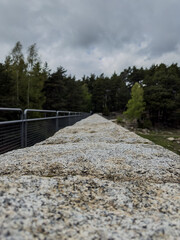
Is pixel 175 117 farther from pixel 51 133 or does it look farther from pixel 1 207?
pixel 1 207

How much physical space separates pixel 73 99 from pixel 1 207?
107 feet

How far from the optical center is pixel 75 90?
114 ft

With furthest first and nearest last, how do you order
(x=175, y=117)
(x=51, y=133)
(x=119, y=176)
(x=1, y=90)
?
(x=175, y=117) → (x=1, y=90) → (x=51, y=133) → (x=119, y=176)

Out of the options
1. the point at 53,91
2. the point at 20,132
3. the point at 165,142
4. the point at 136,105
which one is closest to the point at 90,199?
the point at 20,132

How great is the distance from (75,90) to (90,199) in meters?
34.2

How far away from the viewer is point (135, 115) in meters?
31.8

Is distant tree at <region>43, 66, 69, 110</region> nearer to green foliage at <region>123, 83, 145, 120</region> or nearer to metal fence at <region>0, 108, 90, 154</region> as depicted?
green foliage at <region>123, 83, 145, 120</region>

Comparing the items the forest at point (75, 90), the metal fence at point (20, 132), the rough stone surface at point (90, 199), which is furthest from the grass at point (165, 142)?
the forest at point (75, 90)

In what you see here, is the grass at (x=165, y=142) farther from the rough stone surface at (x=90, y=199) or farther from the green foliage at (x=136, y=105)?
the green foliage at (x=136, y=105)

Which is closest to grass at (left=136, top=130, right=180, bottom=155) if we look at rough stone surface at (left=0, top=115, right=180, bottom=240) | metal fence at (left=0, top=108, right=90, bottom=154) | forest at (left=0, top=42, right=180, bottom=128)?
metal fence at (left=0, top=108, right=90, bottom=154)

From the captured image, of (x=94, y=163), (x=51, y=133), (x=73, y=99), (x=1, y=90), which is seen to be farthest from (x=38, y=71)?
(x=94, y=163)

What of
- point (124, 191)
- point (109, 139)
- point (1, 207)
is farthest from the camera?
point (109, 139)

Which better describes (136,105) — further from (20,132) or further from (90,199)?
(90,199)

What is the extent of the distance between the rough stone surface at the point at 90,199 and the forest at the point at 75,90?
12.8m
